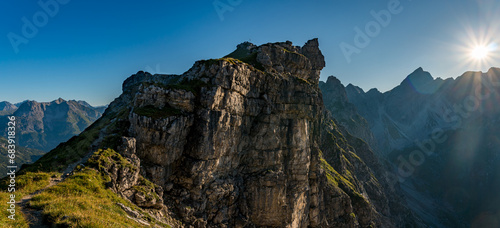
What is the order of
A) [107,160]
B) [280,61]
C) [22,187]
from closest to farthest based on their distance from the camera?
[22,187], [107,160], [280,61]

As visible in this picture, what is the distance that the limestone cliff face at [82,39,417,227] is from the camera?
45062 millimetres

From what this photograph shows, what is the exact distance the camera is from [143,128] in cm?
4212

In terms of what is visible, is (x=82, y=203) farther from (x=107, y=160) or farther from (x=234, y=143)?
(x=234, y=143)

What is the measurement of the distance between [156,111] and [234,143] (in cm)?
2219

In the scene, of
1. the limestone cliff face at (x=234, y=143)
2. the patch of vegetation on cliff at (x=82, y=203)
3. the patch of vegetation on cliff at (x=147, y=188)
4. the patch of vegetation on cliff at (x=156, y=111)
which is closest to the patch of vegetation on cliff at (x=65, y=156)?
the patch of vegetation on cliff at (x=82, y=203)

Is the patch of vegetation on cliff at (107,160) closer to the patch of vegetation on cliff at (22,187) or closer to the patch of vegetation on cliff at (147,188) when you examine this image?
the patch of vegetation on cliff at (147,188)

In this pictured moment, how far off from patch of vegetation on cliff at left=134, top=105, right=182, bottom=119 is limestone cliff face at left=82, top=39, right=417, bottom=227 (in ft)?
0.60

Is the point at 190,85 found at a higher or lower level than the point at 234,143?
higher

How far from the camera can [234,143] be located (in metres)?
58.6

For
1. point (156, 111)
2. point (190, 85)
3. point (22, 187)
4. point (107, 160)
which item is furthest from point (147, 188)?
point (190, 85)

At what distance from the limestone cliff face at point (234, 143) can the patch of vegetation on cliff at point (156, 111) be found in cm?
18

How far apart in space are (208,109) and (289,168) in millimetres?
34051

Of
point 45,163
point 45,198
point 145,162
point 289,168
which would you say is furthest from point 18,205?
point 289,168

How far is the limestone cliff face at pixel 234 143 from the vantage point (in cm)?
4506
